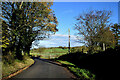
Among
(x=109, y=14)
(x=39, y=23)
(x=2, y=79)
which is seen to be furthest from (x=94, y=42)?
(x=2, y=79)

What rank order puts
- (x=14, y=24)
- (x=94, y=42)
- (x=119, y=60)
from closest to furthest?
(x=119, y=60) < (x=14, y=24) < (x=94, y=42)

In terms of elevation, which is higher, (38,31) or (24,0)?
(24,0)

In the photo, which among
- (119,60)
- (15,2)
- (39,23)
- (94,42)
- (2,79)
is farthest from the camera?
(94,42)

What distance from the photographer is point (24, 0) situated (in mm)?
18703

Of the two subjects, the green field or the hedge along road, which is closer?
the hedge along road

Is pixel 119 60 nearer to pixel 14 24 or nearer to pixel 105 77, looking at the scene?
pixel 105 77

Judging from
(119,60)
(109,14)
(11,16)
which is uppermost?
(109,14)

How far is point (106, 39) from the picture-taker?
21359 mm

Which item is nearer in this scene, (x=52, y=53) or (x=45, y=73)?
(x=45, y=73)

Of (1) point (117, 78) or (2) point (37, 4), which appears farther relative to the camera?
(2) point (37, 4)

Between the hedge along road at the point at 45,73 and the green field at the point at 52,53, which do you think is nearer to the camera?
the hedge along road at the point at 45,73

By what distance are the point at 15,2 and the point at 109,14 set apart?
54.1 feet

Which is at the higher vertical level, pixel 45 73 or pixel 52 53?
pixel 45 73

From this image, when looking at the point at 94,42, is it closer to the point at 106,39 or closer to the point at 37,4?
the point at 106,39
